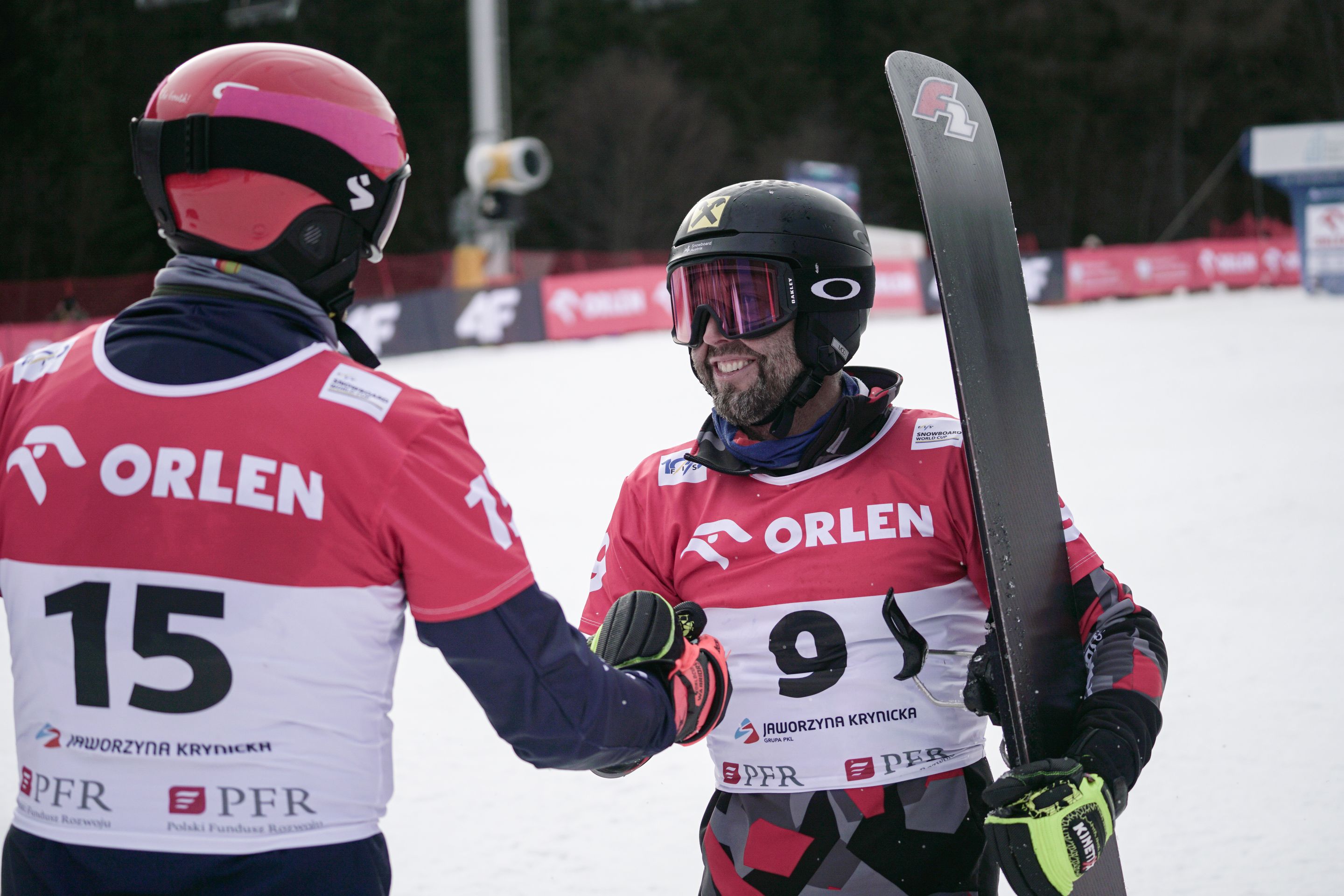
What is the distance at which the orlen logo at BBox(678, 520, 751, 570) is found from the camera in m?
2.47

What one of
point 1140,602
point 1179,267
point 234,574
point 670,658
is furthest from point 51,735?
point 1179,267

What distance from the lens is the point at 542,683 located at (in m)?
1.61

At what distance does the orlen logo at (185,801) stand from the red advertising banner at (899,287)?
70.6 ft

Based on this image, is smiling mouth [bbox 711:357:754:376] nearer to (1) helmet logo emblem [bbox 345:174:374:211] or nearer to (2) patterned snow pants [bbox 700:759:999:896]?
(2) patterned snow pants [bbox 700:759:999:896]

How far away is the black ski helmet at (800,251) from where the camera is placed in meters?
2.59

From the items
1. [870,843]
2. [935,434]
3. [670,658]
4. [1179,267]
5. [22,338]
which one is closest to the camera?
[670,658]

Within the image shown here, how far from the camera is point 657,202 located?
44.4 meters

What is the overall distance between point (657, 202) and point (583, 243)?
300 centimetres

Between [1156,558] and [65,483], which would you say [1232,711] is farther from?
[65,483]

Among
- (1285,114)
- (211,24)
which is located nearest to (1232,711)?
(211,24)

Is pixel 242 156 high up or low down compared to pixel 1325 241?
up

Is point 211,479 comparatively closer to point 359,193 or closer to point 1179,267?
point 359,193

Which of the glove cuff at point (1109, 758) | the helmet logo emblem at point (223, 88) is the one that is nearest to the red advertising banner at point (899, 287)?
the glove cuff at point (1109, 758)

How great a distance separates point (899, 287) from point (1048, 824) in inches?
868
